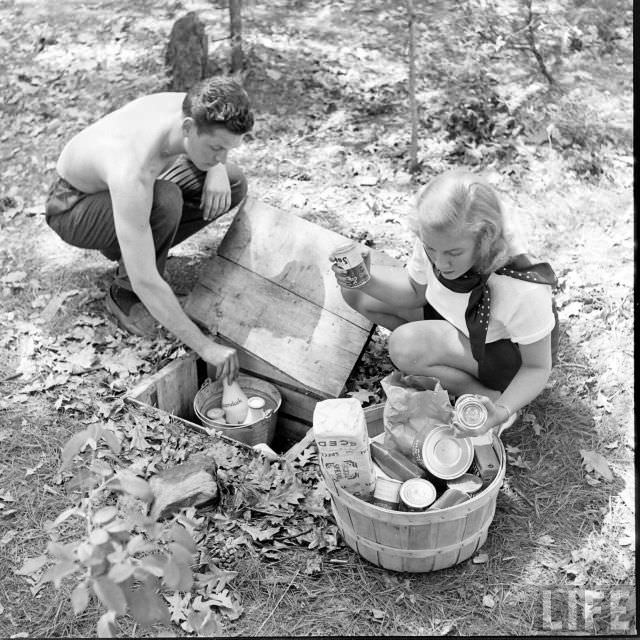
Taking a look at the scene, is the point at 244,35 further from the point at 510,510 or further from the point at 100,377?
the point at 510,510

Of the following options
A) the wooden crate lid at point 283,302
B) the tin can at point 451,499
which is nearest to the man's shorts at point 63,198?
the wooden crate lid at point 283,302

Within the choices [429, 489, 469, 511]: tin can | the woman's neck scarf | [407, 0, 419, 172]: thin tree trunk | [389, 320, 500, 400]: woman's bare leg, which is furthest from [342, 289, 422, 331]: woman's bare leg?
[407, 0, 419, 172]: thin tree trunk

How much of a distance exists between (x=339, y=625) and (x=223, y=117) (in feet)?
6.43

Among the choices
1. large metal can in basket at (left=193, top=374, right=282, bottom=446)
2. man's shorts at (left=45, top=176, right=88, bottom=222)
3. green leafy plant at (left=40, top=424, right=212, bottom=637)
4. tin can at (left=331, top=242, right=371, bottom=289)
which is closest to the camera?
green leafy plant at (left=40, top=424, right=212, bottom=637)

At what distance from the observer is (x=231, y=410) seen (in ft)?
11.1

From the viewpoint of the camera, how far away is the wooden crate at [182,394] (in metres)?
3.28

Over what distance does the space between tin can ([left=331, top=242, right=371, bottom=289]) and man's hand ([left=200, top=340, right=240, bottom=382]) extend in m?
0.65

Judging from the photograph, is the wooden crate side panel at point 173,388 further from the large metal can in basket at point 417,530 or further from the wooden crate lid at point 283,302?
the large metal can in basket at point 417,530

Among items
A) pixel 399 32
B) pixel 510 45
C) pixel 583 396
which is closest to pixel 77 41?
pixel 399 32

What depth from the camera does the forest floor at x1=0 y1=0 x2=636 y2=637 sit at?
2.59 m

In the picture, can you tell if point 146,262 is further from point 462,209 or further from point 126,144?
point 462,209

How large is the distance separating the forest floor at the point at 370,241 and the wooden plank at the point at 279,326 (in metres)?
0.23

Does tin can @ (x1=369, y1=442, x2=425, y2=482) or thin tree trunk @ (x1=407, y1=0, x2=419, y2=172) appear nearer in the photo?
tin can @ (x1=369, y1=442, x2=425, y2=482)

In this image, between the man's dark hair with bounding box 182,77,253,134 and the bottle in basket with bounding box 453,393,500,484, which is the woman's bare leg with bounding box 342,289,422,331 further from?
the man's dark hair with bounding box 182,77,253,134
